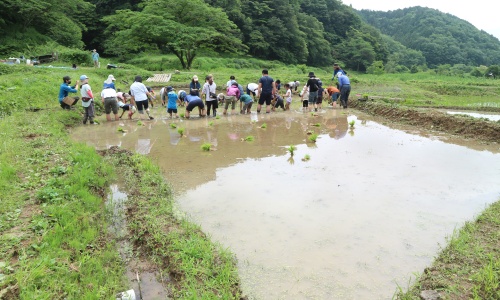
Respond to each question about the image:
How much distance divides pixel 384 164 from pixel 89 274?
659cm

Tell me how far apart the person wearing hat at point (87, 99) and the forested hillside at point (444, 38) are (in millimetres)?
77724

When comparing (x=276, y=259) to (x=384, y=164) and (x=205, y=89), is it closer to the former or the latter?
(x=384, y=164)

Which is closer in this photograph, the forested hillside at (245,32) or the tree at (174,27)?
the tree at (174,27)

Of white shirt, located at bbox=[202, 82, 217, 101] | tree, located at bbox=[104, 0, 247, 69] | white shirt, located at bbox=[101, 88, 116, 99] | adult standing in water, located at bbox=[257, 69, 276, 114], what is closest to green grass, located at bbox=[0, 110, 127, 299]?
white shirt, located at bbox=[101, 88, 116, 99]

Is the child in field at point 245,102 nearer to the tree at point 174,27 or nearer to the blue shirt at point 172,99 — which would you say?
the blue shirt at point 172,99

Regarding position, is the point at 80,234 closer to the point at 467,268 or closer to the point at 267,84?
the point at 467,268

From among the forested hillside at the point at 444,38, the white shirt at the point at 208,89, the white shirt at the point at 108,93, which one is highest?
the forested hillside at the point at 444,38

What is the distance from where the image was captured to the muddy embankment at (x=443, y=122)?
33.6 ft

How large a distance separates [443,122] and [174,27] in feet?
72.2

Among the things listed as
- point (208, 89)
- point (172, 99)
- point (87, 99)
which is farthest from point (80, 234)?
point (208, 89)

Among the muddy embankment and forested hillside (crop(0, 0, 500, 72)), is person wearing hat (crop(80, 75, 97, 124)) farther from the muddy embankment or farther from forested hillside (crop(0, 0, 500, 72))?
forested hillside (crop(0, 0, 500, 72))

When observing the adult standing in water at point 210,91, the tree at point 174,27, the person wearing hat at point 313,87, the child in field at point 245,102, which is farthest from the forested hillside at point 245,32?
the person wearing hat at point 313,87

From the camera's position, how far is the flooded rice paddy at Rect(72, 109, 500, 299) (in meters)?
4.05

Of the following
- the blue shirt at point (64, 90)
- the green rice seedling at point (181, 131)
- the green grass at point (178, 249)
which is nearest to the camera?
the green grass at point (178, 249)
